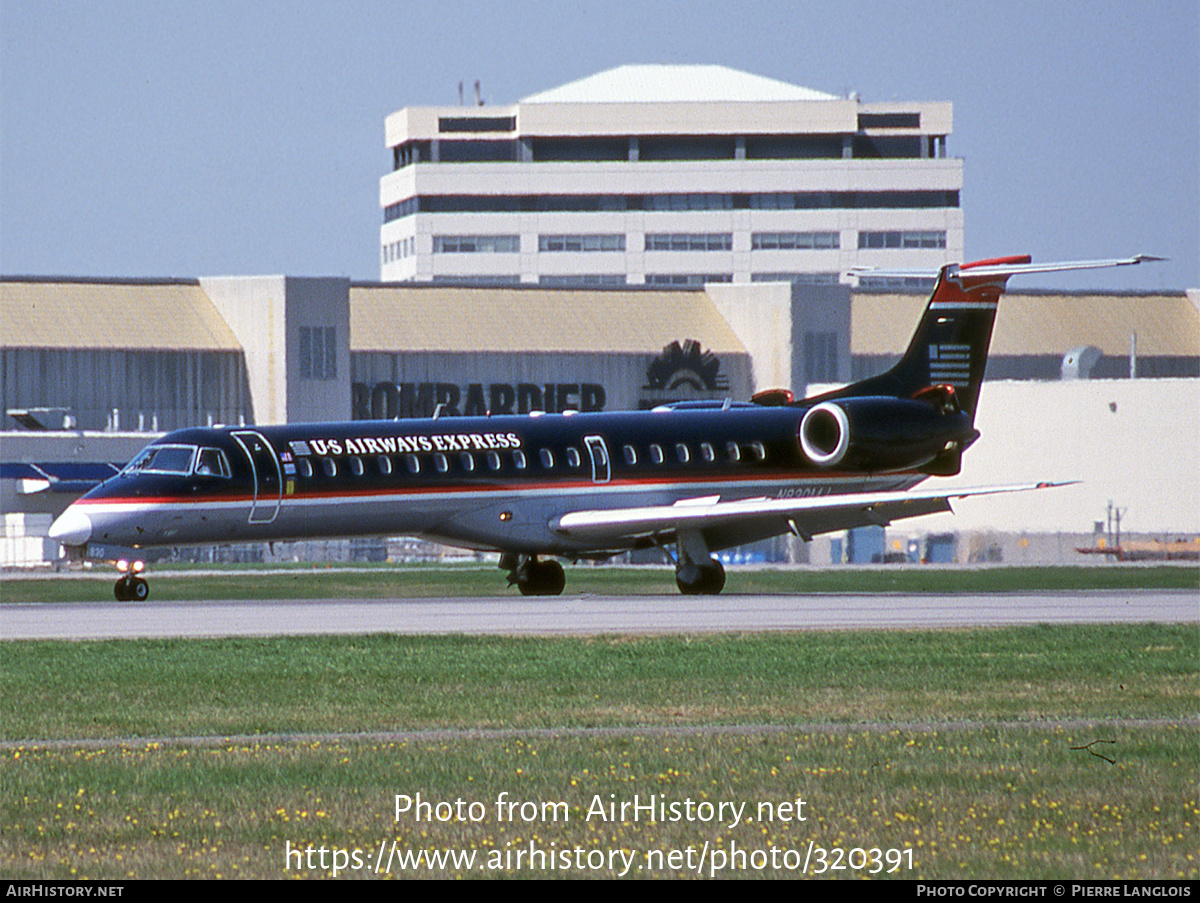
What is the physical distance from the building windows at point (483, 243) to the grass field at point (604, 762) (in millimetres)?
141095

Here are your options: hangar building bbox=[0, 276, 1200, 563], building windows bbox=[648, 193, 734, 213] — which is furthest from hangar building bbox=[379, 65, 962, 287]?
hangar building bbox=[0, 276, 1200, 563]

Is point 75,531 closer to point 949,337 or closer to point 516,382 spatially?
point 949,337

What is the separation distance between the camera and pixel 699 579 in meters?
40.2

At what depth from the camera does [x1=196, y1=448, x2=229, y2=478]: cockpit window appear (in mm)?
35750

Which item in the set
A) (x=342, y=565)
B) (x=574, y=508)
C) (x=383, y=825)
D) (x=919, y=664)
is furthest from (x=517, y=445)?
(x=383, y=825)

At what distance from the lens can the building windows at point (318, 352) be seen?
253ft

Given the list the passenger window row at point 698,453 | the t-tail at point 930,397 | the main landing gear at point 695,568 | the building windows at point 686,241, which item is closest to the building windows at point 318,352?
the t-tail at point 930,397

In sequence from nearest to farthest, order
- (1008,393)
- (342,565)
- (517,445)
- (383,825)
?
(383,825), (517,445), (342,565), (1008,393)

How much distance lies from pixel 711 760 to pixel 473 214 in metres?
151

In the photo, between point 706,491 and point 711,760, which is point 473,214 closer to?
→ point 706,491

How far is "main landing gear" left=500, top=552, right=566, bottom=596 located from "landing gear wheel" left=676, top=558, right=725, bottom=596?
253cm

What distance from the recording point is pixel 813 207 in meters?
162

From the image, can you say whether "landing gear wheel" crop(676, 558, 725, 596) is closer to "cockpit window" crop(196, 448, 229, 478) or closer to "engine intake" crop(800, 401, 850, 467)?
"engine intake" crop(800, 401, 850, 467)

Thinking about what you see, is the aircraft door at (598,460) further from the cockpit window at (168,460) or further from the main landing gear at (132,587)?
the main landing gear at (132,587)
